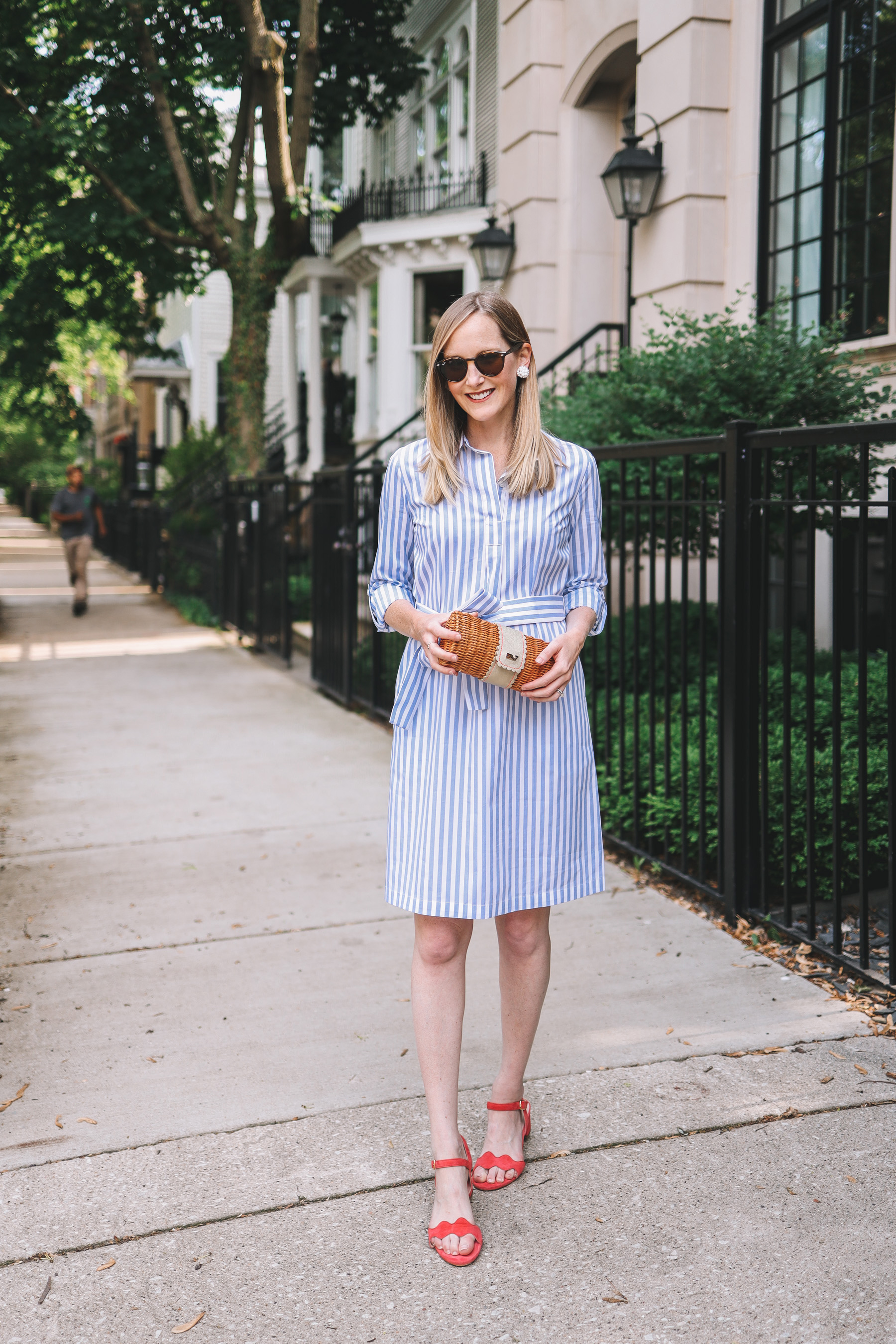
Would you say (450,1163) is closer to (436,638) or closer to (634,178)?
(436,638)

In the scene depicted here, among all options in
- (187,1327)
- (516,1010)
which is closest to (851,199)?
(516,1010)

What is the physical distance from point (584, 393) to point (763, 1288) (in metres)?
5.73

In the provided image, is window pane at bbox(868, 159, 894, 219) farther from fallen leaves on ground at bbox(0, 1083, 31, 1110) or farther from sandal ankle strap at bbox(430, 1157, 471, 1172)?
fallen leaves on ground at bbox(0, 1083, 31, 1110)

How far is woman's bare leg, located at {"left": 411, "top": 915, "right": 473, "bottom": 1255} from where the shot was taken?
2.61m

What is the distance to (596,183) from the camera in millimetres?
12078

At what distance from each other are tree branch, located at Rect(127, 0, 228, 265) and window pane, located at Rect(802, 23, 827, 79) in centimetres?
766

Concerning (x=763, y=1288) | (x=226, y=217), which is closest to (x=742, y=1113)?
(x=763, y=1288)

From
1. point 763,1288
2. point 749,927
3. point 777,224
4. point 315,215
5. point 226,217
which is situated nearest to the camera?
point 763,1288

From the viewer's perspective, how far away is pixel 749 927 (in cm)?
429

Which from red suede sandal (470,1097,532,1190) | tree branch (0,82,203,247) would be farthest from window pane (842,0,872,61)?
tree branch (0,82,203,247)

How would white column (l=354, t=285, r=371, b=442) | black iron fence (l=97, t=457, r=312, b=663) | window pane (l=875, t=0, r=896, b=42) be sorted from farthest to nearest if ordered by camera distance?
white column (l=354, t=285, r=371, b=442) → black iron fence (l=97, t=457, r=312, b=663) → window pane (l=875, t=0, r=896, b=42)

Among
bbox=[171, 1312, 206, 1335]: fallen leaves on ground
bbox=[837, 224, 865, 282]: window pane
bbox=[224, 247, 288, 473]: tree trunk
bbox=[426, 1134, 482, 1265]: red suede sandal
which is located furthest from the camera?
bbox=[224, 247, 288, 473]: tree trunk

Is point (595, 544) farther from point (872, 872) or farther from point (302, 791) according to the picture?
point (302, 791)

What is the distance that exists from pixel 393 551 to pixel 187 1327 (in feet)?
5.28
